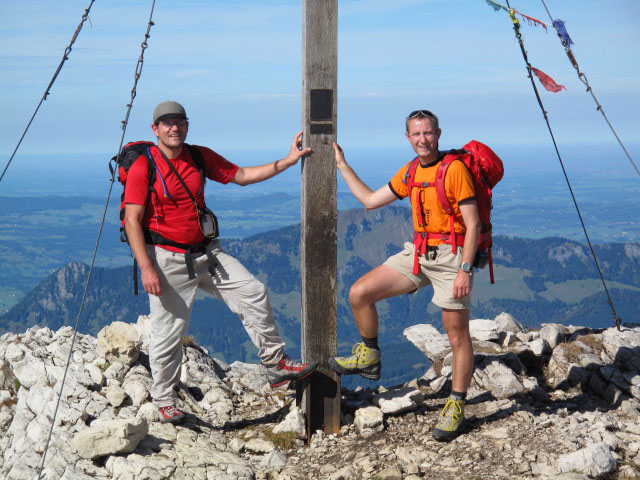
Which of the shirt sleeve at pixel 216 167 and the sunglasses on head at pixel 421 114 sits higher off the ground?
the sunglasses on head at pixel 421 114

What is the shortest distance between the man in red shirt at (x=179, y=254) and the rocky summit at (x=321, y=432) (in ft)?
2.62

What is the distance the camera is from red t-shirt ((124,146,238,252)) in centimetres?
709

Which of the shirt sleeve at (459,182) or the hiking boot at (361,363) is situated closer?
→ the shirt sleeve at (459,182)

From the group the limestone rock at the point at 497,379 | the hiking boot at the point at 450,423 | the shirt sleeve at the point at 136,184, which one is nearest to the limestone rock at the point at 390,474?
the hiking boot at the point at 450,423

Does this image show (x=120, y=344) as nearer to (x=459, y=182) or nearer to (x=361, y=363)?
(x=361, y=363)

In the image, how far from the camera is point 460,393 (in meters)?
7.43

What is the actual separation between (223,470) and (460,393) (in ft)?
8.77

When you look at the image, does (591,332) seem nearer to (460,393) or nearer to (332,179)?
(460,393)

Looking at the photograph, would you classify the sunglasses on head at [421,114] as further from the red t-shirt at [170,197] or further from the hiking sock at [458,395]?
the hiking sock at [458,395]

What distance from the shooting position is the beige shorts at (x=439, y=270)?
23.0 feet

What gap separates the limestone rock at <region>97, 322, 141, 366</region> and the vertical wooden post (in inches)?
106

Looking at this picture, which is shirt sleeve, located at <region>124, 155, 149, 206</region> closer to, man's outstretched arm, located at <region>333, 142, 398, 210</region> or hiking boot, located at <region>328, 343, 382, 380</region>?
man's outstretched arm, located at <region>333, 142, 398, 210</region>

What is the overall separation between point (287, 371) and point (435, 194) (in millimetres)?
2637

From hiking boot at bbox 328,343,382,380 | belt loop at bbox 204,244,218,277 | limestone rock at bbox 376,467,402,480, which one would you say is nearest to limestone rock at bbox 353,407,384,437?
hiking boot at bbox 328,343,382,380
